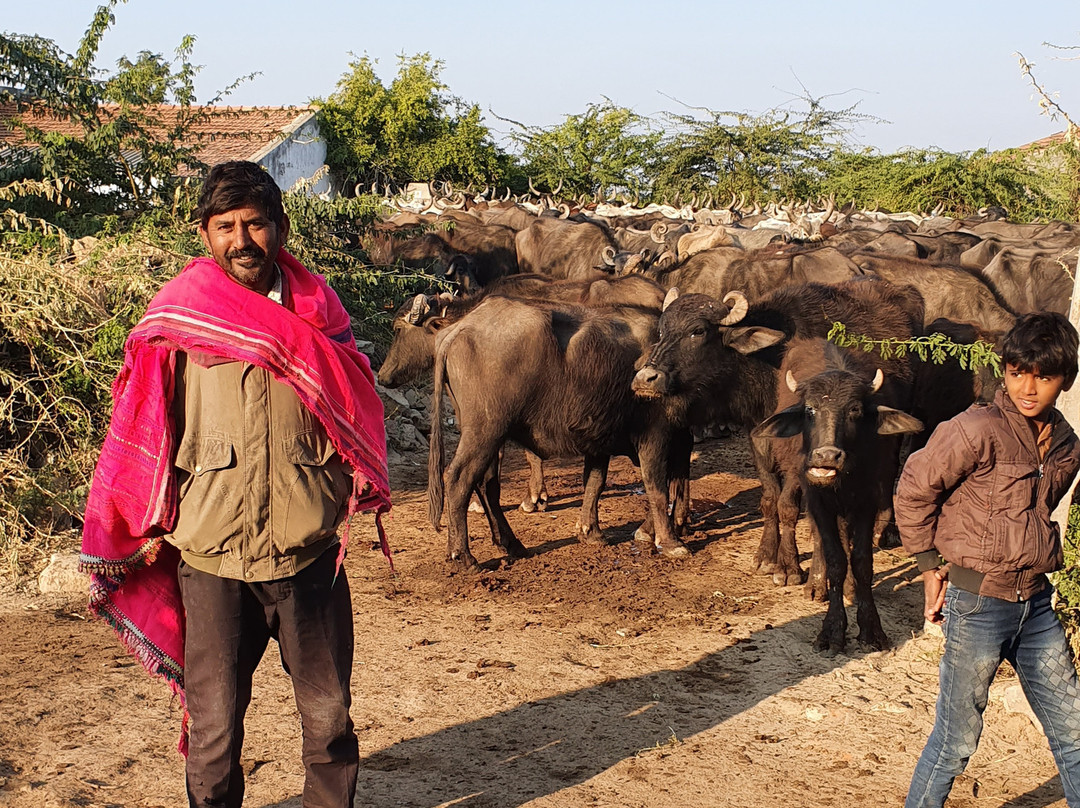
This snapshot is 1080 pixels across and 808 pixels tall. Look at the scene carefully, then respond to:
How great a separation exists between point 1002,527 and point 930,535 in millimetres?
216

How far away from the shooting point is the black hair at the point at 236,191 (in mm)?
2959

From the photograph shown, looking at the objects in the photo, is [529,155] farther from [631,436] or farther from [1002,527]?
[1002,527]

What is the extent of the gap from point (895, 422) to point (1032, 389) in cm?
224

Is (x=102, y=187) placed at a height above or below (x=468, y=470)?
above

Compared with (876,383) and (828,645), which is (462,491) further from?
(876,383)

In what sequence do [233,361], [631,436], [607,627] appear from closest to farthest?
[233,361], [607,627], [631,436]

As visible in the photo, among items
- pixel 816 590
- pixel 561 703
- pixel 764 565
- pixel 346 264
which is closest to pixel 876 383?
pixel 816 590

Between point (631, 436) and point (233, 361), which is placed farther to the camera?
point (631, 436)

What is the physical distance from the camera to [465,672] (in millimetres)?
5180

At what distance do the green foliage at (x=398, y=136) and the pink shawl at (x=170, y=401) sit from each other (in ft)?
105

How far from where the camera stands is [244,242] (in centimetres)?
299

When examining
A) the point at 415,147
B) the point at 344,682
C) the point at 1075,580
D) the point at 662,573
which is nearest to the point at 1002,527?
the point at 1075,580

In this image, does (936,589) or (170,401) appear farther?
(936,589)

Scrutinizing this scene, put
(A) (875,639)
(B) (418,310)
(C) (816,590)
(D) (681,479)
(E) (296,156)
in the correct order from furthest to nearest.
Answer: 1. (E) (296,156)
2. (B) (418,310)
3. (D) (681,479)
4. (C) (816,590)
5. (A) (875,639)
